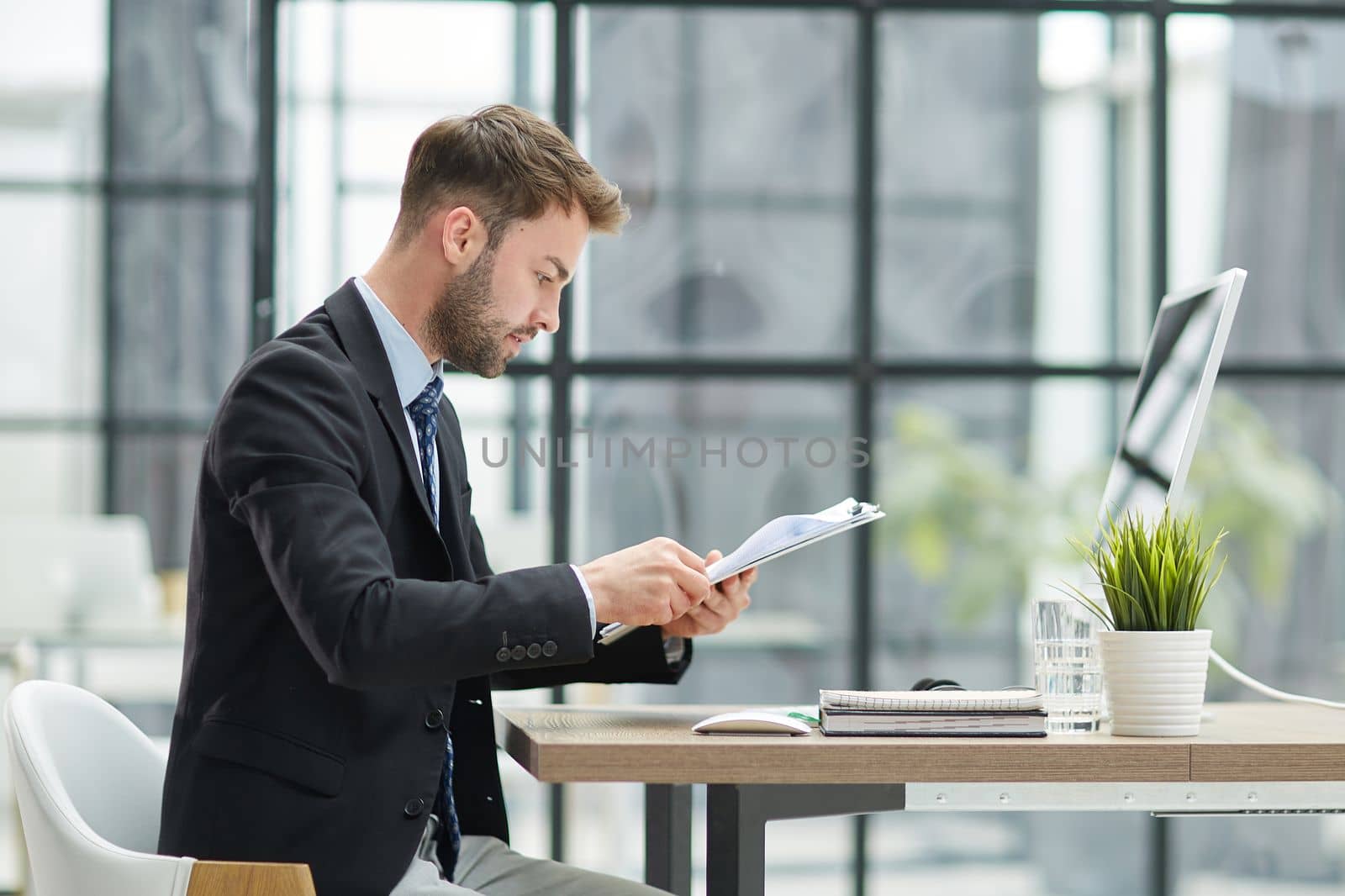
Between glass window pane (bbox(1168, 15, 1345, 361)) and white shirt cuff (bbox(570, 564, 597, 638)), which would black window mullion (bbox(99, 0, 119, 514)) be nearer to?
white shirt cuff (bbox(570, 564, 597, 638))

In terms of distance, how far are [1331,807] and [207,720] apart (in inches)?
51.4

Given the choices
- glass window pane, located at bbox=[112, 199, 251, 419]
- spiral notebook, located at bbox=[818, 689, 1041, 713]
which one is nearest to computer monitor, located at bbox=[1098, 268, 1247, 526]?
spiral notebook, located at bbox=[818, 689, 1041, 713]

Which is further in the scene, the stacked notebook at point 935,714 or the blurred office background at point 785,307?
the blurred office background at point 785,307

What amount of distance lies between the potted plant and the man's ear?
899 millimetres

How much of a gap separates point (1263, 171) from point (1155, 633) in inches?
99.2

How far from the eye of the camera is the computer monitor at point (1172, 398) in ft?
6.44

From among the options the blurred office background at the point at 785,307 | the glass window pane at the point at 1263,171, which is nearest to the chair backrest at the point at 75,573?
the blurred office background at the point at 785,307

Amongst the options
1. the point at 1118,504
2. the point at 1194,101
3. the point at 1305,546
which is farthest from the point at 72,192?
the point at 1305,546

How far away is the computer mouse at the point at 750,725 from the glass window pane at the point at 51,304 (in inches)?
98.7

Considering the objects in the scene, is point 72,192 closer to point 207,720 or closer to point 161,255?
point 161,255

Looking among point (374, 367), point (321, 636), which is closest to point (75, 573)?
point (374, 367)

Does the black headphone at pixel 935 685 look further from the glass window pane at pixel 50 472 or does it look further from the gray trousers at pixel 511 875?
the glass window pane at pixel 50 472

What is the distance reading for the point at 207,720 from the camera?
5.09 feet

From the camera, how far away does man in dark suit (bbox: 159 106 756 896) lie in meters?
1.48
